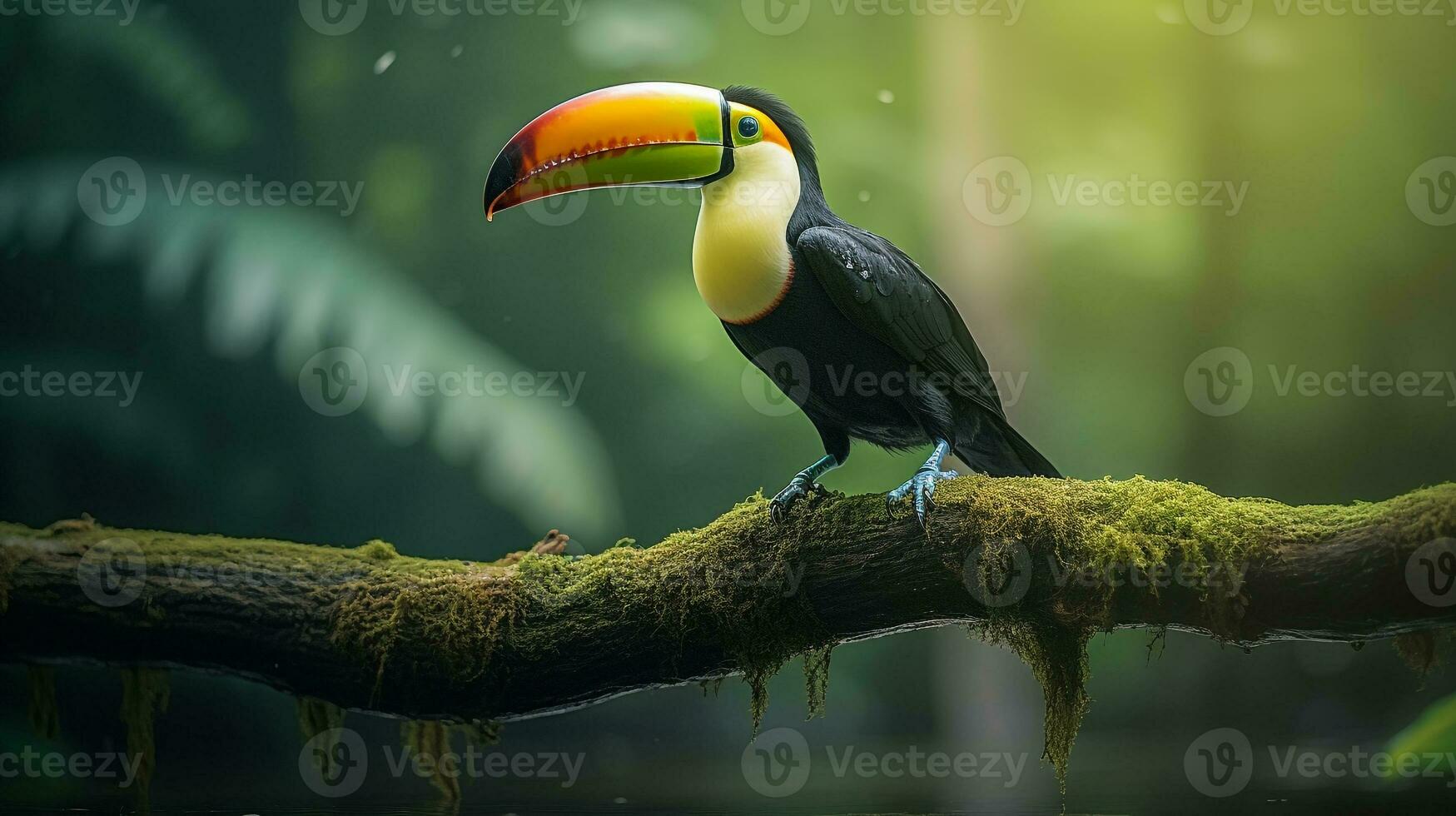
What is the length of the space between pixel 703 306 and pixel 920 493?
11.9 feet

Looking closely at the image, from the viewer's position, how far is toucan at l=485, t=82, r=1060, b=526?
268cm

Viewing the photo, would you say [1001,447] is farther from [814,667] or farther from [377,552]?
[377,552]

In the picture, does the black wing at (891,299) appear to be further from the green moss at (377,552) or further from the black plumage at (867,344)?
the green moss at (377,552)

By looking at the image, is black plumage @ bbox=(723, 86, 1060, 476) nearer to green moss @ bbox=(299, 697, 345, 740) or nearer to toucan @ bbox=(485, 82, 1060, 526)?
toucan @ bbox=(485, 82, 1060, 526)

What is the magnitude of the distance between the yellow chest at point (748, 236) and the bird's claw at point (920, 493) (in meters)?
0.62

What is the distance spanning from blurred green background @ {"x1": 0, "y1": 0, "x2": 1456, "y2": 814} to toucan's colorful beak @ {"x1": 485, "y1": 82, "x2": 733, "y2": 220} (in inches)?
105

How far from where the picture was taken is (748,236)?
2664mm

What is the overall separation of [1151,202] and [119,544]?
5145 millimetres

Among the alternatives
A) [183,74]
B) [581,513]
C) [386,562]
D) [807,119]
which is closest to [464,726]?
[386,562]

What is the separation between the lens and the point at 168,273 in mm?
5230

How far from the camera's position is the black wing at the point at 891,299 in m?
2.65

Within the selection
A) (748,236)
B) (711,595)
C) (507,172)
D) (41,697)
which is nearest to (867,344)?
(748,236)

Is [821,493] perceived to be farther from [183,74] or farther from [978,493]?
[183,74]

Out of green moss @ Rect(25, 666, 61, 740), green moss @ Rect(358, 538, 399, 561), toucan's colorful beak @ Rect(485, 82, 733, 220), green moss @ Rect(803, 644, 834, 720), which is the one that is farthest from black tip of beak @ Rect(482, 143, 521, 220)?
green moss @ Rect(25, 666, 61, 740)
